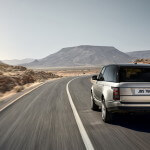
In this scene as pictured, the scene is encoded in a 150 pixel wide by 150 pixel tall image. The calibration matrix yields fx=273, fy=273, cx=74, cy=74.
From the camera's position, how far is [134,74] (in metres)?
7.70

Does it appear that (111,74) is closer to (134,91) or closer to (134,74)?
(134,74)

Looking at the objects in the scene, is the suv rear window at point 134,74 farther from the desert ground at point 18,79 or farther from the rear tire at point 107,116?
the desert ground at point 18,79

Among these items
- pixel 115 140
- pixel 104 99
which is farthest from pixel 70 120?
pixel 115 140

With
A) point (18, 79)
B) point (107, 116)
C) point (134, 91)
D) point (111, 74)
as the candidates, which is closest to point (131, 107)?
point (134, 91)

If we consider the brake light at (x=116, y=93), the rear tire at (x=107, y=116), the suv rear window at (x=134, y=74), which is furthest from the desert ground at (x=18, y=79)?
the brake light at (x=116, y=93)

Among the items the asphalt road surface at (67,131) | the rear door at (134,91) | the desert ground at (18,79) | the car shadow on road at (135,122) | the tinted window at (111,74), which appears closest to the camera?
the asphalt road surface at (67,131)

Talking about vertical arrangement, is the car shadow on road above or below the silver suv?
below

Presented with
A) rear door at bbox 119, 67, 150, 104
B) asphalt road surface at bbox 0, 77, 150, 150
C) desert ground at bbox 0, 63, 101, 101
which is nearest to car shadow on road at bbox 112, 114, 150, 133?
asphalt road surface at bbox 0, 77, 150, 150

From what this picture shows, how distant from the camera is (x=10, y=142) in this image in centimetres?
595

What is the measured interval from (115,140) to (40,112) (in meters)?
4.55

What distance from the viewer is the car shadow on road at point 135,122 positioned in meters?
7.15

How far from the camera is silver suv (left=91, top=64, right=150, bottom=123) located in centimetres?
686

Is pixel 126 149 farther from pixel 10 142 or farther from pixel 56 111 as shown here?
pixel 56 111

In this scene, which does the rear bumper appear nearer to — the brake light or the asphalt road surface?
the brake light
